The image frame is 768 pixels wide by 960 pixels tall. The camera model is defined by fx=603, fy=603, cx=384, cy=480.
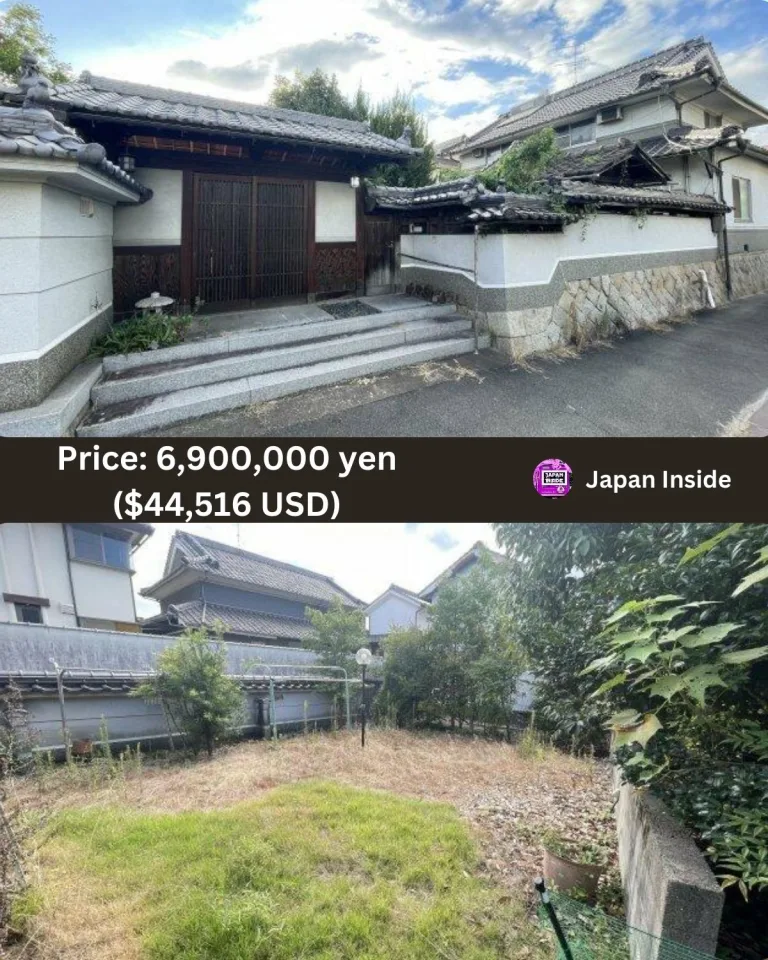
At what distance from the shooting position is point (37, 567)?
32.1 ft

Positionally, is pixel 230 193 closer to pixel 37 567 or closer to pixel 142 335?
pixel 142 335

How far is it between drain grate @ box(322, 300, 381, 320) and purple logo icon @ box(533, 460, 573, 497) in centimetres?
452

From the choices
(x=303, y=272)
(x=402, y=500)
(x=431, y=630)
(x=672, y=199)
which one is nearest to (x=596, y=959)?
(x=402, y=500)

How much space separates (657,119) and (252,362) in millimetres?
11623

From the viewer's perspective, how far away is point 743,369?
7.44 metres

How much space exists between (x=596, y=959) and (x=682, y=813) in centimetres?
82

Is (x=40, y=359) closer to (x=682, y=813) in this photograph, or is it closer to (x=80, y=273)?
(x=80, y=273)

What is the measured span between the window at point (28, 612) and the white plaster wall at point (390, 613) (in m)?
10.1

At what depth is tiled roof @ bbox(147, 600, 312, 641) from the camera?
12.1 m

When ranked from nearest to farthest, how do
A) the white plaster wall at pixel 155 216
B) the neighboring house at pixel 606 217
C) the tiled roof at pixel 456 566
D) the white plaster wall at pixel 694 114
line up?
the white plaster wall at pixel 155 216
the neighboring house at pixel 606 217
the tiled roof at pixel 456 566
the white plaster wall at pixel 694 114

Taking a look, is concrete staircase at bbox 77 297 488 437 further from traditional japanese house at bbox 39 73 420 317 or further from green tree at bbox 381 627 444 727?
green tree at bbox 381 627 444 727

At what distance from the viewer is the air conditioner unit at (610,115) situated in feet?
40.3

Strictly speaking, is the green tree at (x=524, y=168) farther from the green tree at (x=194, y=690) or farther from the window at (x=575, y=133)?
the green tree at (x=194, y=690)

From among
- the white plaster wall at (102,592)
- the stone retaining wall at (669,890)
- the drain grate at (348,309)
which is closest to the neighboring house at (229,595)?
the white plaster wall at (102,592)
